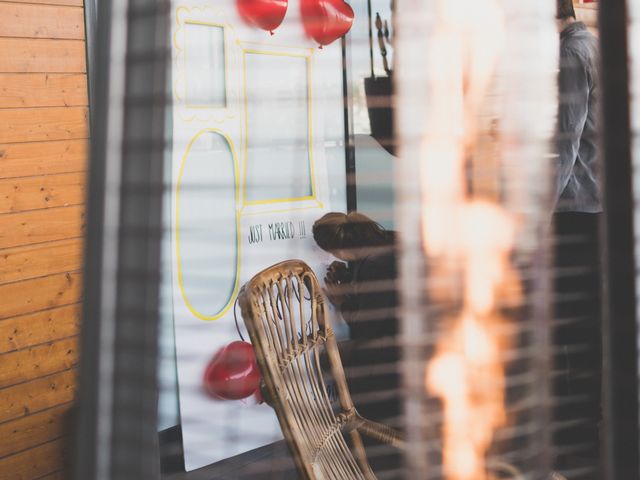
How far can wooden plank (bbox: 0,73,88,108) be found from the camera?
1.86m

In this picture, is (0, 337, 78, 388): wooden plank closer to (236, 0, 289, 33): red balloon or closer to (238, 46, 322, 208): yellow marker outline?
(238, 46, 322, 208): yellow marker outline

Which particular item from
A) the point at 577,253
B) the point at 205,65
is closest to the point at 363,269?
the point at 577,253

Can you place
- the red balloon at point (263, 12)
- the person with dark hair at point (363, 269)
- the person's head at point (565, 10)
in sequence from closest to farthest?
the person's head at point (565, 10) → the person with dark hair at point (363, 269) → the red balloon at point (263, 12)

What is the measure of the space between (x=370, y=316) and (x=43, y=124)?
0.94 m

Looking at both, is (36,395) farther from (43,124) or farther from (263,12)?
(263,12)

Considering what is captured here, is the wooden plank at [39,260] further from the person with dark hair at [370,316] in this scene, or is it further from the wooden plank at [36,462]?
the person with dark hair at [370,316]

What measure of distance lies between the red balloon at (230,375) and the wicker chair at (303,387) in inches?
21.5

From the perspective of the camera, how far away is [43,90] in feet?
6.33

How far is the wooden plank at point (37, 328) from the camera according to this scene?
1.89 metres

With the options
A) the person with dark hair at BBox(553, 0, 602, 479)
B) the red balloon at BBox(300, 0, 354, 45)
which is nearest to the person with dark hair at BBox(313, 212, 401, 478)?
the person with dark hair at BBox(553, 0, 602, 479)

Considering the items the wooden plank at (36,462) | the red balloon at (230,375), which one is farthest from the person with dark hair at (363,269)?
the wooden plank at (36,462)

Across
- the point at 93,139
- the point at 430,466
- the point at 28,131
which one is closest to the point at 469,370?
the point at 430,466

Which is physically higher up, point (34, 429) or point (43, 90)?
point (43, 90)

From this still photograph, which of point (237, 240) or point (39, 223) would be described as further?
point (237, 240)
